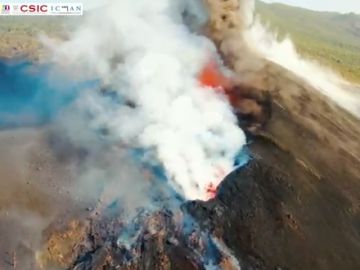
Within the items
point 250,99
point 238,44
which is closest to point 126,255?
point 250,99

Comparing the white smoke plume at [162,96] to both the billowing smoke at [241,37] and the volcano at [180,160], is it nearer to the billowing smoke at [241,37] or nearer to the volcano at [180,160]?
the volcano at [180,160]

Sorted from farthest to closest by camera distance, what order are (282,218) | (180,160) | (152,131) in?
(152,131), (180,160), (282,218)

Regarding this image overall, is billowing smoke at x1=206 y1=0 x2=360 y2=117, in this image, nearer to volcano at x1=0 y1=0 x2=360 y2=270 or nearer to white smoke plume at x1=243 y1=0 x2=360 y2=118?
white smoke plume at x1=243 y1=0 x2=360 y2=118

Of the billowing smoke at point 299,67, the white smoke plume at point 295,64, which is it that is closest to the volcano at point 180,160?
the white smoke plume at point 295,64

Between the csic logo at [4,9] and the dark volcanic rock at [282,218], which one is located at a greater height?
the dark volcanic rock at [282,218]

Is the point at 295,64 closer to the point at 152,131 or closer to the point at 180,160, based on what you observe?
the point at 152,131

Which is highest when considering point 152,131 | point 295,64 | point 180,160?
point 152,131

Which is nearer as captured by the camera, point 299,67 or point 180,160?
point 180,160

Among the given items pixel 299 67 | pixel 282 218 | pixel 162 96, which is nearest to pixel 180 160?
pixel 162 96
